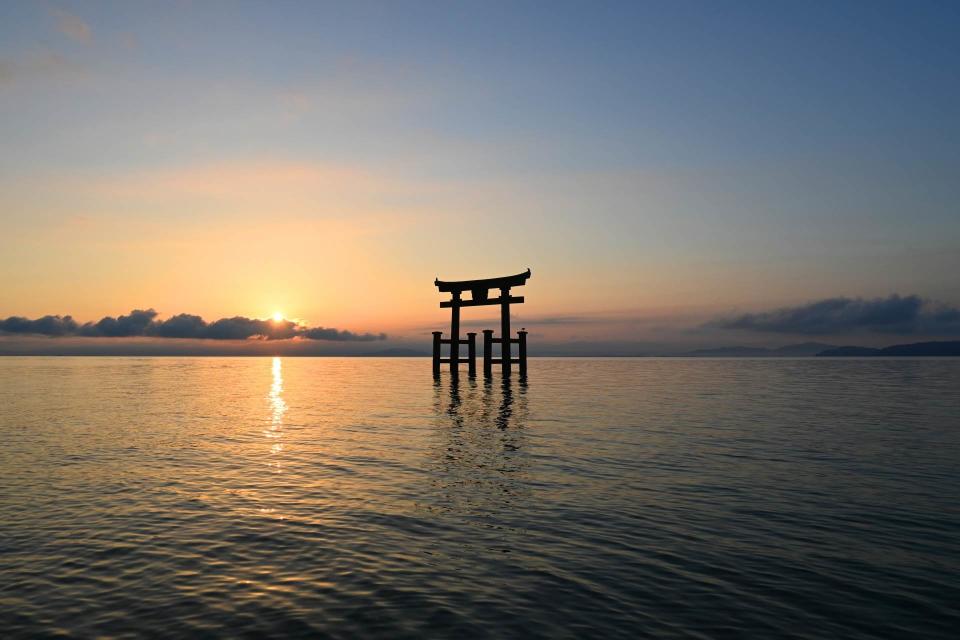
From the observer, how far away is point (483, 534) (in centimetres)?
933

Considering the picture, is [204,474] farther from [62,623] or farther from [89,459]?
[62,623]

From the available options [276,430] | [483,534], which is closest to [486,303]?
[276,430]

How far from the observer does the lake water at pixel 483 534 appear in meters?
6.29

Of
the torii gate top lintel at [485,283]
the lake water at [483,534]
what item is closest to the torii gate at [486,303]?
the torii gate top lintel at [485,283]

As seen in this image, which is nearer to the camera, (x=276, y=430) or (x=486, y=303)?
(x=276, y=430)

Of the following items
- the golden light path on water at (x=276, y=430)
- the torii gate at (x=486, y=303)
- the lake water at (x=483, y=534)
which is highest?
the torii gate at (x=486, y=303)

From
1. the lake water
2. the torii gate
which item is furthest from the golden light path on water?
the torii gate

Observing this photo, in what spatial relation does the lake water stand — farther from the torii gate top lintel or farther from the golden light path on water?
the torii gate top lintel

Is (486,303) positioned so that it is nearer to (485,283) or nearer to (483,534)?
(485,283)

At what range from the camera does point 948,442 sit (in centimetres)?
1869

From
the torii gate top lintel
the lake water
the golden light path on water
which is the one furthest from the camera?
the torii gate top lintel

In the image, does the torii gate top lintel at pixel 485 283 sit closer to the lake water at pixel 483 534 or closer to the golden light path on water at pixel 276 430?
the golden light path on water at pixel 276 430

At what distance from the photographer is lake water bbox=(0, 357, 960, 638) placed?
6285mm

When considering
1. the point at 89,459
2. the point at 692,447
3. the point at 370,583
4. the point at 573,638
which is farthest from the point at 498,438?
the point at 573,638
